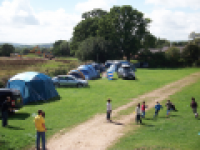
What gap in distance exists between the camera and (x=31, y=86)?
59.9 feet

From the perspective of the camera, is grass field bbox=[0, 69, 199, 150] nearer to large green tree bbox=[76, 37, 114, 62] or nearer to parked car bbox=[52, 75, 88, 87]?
parked car bbox=[52, 75, 88, 87]

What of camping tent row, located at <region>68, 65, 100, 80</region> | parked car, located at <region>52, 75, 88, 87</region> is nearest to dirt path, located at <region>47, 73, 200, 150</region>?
parked car, located at <region>52, 75, 88, 87</region>

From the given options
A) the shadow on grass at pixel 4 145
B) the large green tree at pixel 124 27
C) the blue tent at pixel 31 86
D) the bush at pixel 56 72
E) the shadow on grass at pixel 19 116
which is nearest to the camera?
the shadow on grass at pixel 4 145

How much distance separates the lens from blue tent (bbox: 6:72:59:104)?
18.0 meters

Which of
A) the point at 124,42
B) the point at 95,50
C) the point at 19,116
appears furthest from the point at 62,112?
the point at 124,42

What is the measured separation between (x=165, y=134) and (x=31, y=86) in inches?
455

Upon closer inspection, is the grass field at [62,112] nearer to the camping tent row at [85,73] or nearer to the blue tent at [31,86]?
the blue tent at [31,86]

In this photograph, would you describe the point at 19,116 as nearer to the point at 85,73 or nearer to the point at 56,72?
the point at 56,72

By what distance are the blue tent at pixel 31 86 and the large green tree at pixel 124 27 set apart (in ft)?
140

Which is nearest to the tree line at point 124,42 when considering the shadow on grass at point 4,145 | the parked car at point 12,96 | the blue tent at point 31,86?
the blue tent at point 31,86

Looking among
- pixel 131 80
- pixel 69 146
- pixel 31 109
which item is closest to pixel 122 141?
pixel 69 146

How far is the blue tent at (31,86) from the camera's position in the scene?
18016 millimetres

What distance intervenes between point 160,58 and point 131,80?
3305 centimetres

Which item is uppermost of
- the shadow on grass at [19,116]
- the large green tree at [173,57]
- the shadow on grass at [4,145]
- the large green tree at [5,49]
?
the large green tree at [5,49]
